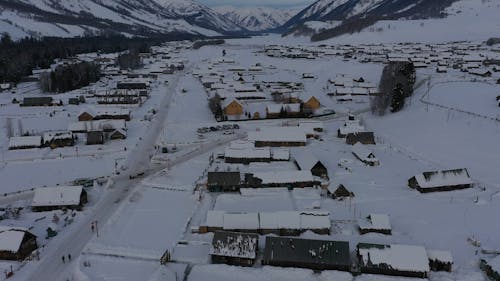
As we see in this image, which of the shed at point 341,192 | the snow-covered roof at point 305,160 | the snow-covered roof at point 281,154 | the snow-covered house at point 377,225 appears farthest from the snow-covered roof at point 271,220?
the snow-covered roof at point 281,154

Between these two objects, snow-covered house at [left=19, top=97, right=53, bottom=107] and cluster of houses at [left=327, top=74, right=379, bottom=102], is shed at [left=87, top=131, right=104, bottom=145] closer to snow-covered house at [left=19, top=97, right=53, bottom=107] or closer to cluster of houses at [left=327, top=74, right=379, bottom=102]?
snow-covered house at [left=19, top=97, right=53, bottom=107]

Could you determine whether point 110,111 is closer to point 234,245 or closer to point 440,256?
point 234,245

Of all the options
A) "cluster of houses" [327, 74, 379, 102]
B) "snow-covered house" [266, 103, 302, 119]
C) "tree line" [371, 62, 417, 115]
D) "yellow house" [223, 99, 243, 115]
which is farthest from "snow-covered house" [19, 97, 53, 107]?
"tree line" [371, 62, 417, 115]

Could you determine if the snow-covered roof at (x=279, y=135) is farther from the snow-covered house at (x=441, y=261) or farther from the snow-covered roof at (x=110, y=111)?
the snow-covered house at (x=441, y=261)

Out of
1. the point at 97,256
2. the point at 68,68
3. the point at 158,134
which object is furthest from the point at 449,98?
the point at 68,68

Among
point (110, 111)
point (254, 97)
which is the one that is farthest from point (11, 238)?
point (254, 97)

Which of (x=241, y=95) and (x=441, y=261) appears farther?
(x=241, y=95)

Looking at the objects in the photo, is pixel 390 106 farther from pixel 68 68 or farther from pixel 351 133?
pixel 68 68
